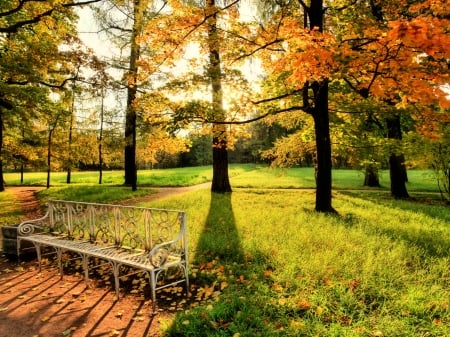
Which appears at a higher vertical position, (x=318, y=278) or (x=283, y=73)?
(x=283, y=73)

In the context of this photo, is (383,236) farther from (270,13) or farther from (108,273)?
(270,13)

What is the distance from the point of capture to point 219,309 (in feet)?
13.0

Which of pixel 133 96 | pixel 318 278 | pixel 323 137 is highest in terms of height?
pixel 133 96

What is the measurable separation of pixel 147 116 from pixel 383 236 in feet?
21.8

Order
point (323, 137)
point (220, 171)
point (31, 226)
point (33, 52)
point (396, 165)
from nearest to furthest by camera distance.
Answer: point (31, 226) → point (323, 137) → point (33, 52) → point (396, 165) → point (220, 171)

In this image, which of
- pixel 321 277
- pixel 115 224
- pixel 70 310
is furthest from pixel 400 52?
pixel 70 310

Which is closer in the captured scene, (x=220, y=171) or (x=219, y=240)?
(x=219, y=240)

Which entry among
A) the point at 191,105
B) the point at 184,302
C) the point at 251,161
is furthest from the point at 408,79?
the point at 251,161

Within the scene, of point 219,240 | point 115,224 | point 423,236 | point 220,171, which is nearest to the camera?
point 115,224

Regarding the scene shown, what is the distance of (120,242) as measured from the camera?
19.1 feet

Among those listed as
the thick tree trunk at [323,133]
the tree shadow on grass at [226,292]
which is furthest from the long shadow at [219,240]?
the thick tree trunk at [323,133]

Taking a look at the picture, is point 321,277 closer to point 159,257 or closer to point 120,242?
point 159,257

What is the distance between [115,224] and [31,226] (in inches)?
102

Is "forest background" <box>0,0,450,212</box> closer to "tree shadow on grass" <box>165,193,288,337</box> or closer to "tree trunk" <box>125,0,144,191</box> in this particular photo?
"tree trunk" <box>125,0,144,191</box>
